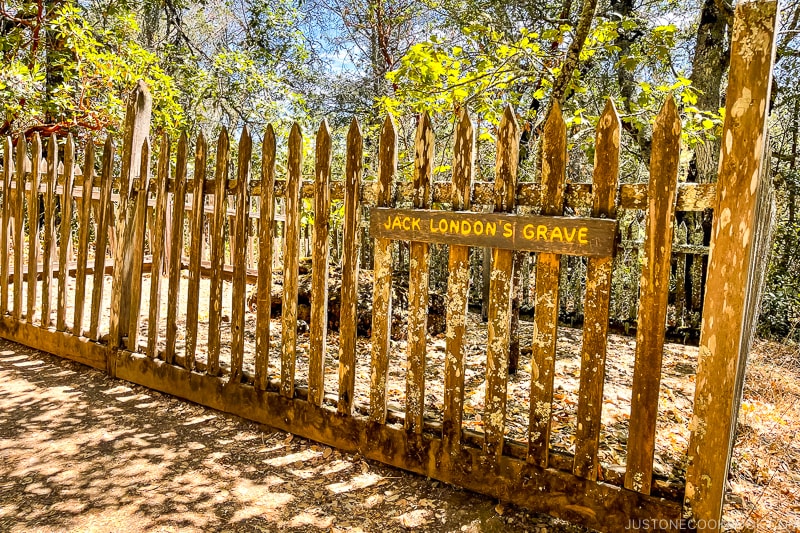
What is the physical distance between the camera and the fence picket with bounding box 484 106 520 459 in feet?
8.30

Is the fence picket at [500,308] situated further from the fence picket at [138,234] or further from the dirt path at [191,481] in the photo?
the fence picket at [138,234]

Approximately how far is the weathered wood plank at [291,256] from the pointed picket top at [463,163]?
1055 mm

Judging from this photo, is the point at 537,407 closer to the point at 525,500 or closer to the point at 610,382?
the point at 525,500

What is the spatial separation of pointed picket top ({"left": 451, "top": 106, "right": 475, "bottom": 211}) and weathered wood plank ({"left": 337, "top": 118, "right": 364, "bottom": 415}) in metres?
0.63

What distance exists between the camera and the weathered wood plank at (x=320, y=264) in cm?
309

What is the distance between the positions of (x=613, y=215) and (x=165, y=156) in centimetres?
328

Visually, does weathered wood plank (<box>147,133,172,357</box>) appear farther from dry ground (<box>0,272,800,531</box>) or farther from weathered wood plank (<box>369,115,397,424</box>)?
weathered wood plank (<box>369,115,397,424</box>)

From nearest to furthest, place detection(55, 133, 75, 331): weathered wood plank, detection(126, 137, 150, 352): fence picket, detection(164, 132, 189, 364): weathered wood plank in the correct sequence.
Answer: detection(164, 132, 189, 364): weathered wood plank < detection(126, 137, 150, 352): fence picket < detection(55, 133, 75, 331): weathered wood plank

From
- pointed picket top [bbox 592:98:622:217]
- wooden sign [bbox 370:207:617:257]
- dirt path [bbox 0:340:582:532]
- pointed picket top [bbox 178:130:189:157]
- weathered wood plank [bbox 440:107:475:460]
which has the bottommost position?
dirt path [bbox 0:340:582:532]

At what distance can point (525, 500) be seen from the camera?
Result: 2.53 m

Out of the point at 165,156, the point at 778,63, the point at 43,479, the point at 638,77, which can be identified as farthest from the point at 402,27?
the point at 43,479

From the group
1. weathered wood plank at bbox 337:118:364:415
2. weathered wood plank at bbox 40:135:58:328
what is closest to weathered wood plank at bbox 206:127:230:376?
weathered wood plank at bbox 337:118:364:415

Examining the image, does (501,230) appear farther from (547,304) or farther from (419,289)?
(419,289)

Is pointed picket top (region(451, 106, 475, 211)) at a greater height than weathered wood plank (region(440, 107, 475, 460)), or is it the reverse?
pointed picket top (region(451, 106, 475, 211))
